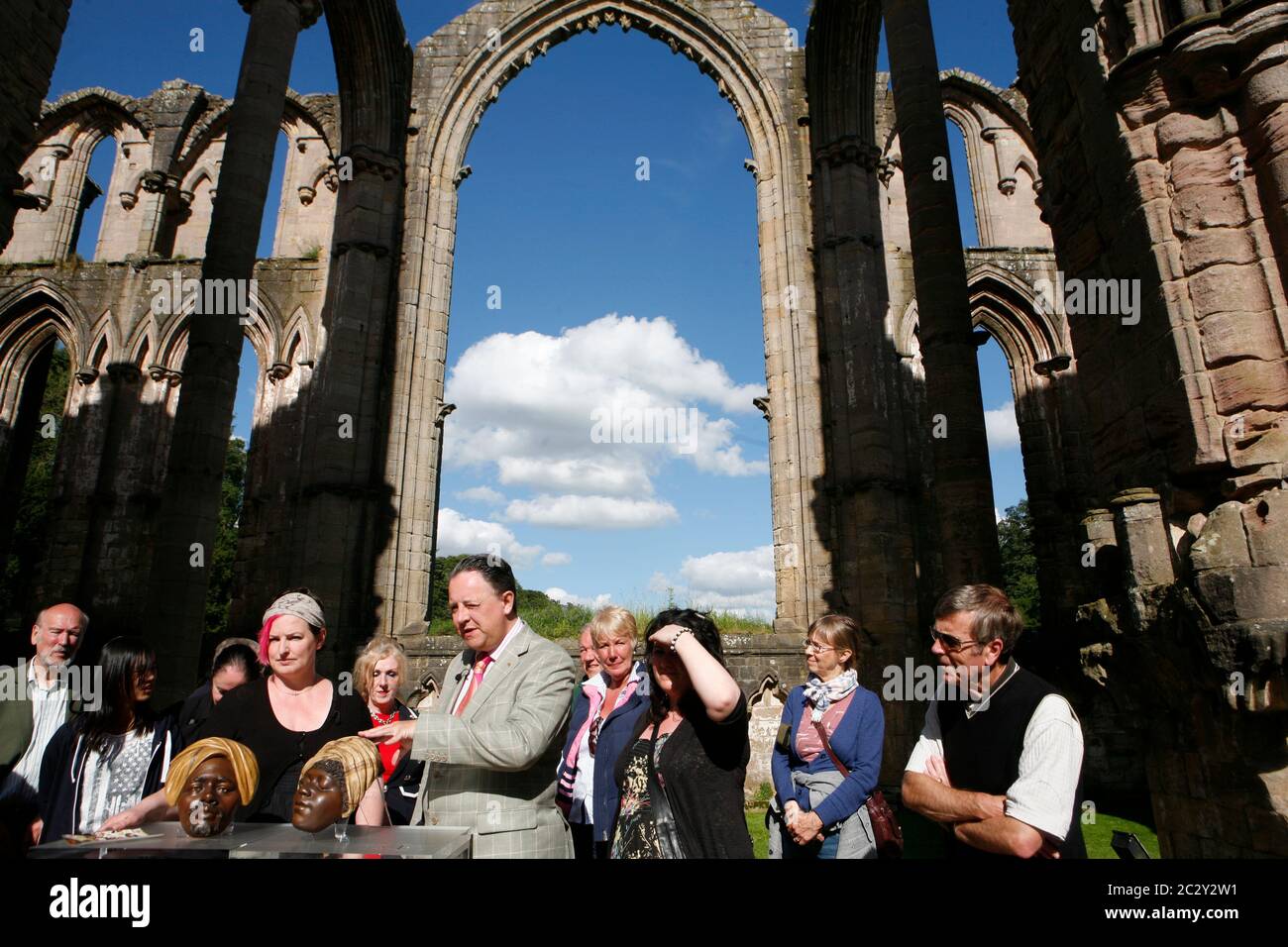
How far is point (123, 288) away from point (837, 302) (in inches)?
509

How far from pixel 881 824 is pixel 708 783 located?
109 cm

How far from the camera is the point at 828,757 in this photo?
8.95 ft

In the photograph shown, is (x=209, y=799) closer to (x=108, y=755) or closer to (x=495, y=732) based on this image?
(x=495, y=732)

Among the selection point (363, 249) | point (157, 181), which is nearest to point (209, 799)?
point (363, 249)

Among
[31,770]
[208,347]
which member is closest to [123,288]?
[208,347]

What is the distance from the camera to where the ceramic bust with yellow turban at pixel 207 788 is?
1.56 metres

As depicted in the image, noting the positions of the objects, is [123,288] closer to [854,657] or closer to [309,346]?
[309,346]

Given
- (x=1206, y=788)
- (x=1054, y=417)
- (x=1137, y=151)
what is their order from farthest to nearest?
(x=1054, y=417)
(x=1137, y=151)
(x=1206, y=788)

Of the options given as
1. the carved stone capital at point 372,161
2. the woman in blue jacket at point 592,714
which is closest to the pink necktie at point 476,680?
the woman in blue jacket at point 592,714

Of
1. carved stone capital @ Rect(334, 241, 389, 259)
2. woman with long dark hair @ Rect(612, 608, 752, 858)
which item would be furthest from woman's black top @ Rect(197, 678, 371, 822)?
carved stone capital @ Rect(334, 241, 389, 259)

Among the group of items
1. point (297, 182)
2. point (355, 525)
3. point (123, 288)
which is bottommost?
point (355, 525)

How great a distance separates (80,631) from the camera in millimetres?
2871

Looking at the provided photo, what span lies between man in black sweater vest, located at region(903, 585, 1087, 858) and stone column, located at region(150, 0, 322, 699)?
6.27m

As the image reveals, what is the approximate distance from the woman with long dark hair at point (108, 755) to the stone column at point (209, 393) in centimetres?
414
